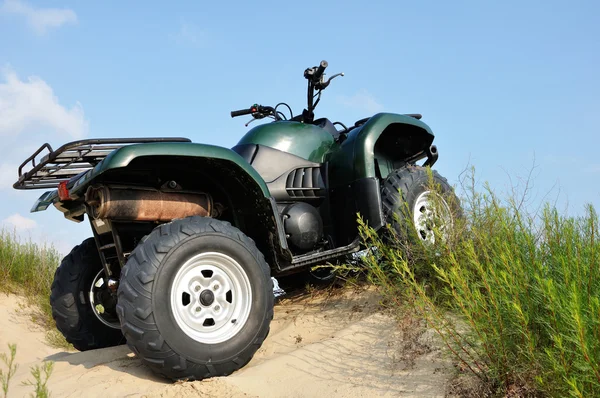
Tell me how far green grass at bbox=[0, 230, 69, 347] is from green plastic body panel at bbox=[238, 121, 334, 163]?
4417mm

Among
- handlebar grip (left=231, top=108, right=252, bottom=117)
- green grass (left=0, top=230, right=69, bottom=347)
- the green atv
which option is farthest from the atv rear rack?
green grass (left=0, top=230, right=69, bottom=347)

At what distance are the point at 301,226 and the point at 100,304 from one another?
6.02 ft

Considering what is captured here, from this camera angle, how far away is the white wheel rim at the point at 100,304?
15.0 feet

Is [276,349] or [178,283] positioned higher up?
[178,283]

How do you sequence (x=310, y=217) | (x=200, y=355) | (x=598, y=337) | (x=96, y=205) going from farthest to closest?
1. (x=310, y=217)
2. (x=96, y=205)
3. (x=200, y=355)
4. (x=598, y=337)

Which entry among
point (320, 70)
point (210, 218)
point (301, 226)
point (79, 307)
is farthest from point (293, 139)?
point (79, 307)

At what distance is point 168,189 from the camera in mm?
4004

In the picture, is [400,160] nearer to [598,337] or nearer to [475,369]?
[475,369]

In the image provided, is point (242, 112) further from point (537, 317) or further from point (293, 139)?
point (537, 317)

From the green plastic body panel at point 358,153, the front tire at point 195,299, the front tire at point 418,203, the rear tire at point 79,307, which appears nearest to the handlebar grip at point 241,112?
the green plastic body panel at point 358,153

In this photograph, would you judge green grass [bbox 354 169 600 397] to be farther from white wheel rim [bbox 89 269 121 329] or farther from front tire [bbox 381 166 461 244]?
white wheel rim [bbox 89 269 121 329]

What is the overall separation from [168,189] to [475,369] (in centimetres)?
240

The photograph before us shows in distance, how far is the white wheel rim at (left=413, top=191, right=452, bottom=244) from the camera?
4.66m

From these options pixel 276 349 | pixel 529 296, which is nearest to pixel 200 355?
pixel 276 349
